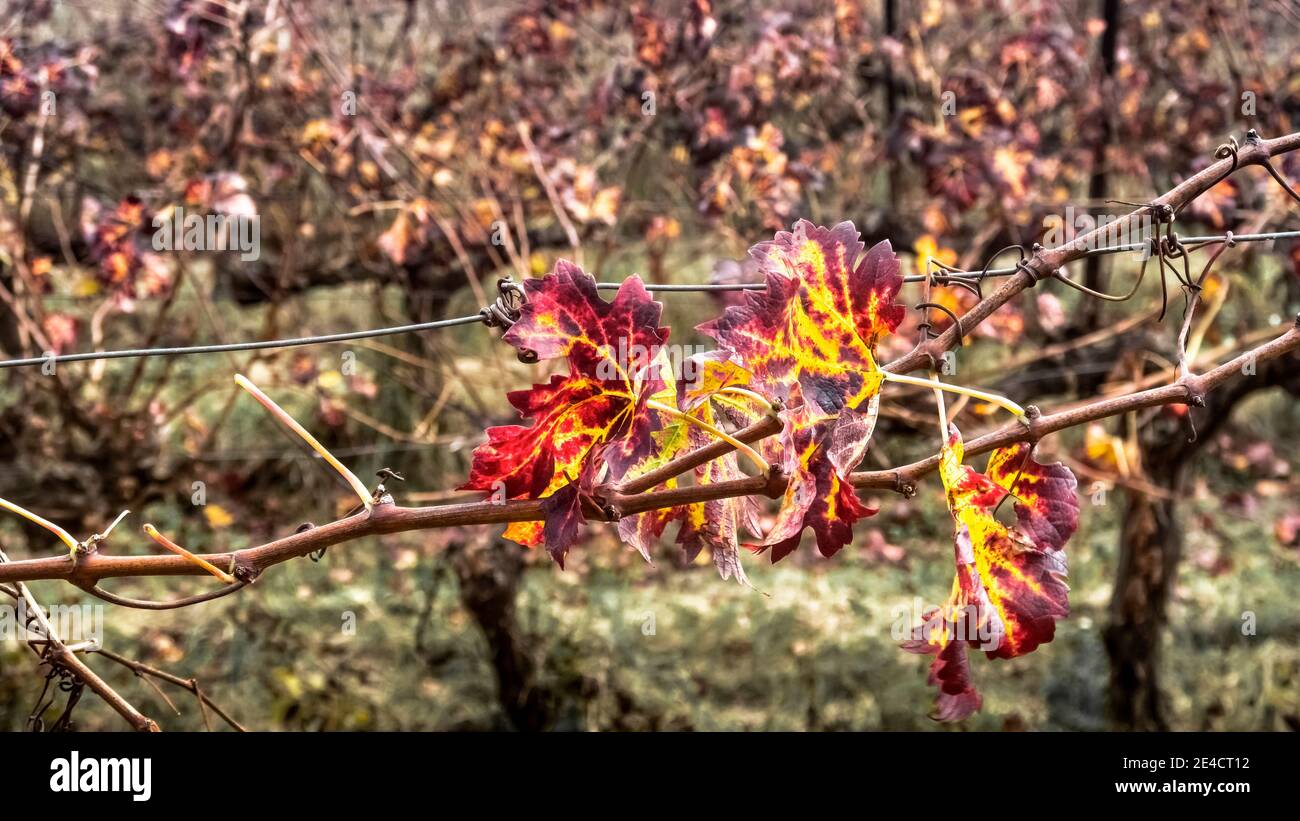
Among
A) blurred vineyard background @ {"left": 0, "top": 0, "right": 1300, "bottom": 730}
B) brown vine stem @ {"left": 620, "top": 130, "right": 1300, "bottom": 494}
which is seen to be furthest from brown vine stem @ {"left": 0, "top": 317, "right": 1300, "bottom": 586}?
blurred vineyard background @ {"left": 0, "top": 0, "right": 1300, "bottom": 730}

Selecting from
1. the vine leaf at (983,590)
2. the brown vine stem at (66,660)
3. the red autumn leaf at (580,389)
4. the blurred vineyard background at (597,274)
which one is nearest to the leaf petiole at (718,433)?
the red autumn leaf at (580,389)

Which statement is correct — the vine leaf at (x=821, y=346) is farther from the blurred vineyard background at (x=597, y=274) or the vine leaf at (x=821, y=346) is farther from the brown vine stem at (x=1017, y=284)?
the blurred vineyard background at (x=597, y=274)

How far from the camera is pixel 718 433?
2.76 ft

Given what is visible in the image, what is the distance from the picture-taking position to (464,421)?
15.0 ft

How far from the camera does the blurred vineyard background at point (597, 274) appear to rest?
3264mm

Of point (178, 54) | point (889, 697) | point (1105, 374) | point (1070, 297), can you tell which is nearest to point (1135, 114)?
point (1105, 374)

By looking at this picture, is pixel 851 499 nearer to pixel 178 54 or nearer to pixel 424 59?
pixel 178 54

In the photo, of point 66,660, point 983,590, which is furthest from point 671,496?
point 66,660

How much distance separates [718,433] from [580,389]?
11 cm

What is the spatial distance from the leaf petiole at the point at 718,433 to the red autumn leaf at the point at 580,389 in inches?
0.4

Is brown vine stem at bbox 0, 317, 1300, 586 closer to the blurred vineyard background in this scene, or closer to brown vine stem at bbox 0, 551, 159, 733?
brown vine stem at bbox 0, 551, 159, 733

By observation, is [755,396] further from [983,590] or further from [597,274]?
[597,274]
